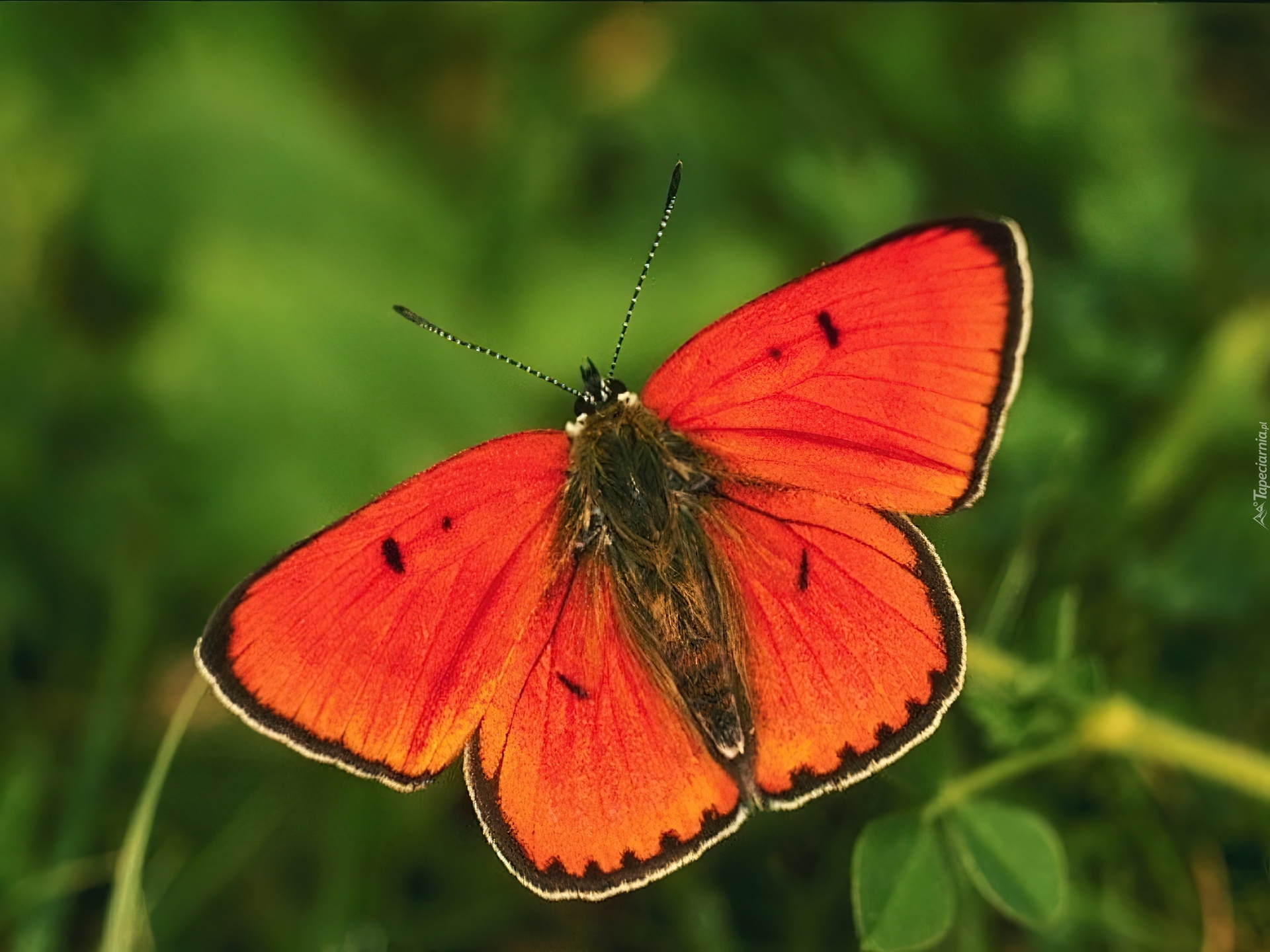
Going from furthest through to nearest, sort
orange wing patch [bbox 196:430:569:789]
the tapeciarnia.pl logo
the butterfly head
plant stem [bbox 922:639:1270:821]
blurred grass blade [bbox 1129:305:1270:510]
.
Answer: blurred grass blade [bbox 1129:305:1270:510] < the tapeciarnia.pl logo < plant stem [bbox 922:639:1270:821] < the butterfly head < orange wing patch [bbox 196:430:569:789]

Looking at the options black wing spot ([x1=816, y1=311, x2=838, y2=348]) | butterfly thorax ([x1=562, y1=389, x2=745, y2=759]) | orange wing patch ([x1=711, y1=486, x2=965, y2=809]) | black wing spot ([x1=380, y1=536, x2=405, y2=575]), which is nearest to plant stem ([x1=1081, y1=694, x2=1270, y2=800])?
orange wing patch ([x1=711, y1=486, x2=965, y2=809])

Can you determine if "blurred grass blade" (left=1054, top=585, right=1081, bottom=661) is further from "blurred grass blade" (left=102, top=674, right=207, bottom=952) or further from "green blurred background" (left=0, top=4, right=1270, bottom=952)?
"blurred grass blade" (left=102, top=674, right=207, bottom=952)

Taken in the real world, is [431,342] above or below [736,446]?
below

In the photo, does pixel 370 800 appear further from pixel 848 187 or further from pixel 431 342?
pixel 848 187

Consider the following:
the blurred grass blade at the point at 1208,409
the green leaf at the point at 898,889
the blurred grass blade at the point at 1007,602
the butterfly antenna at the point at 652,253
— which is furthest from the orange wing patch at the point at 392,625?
the blurred grass blade at the point at 1208,409

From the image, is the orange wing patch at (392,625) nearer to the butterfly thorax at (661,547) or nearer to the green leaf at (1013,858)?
the butterfly thorax at (661,547)

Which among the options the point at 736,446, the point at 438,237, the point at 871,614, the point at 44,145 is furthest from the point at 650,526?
the point at 44,145

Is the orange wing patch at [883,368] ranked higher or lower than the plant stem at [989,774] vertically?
higher

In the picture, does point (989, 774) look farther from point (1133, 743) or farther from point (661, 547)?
point (661, 547)
